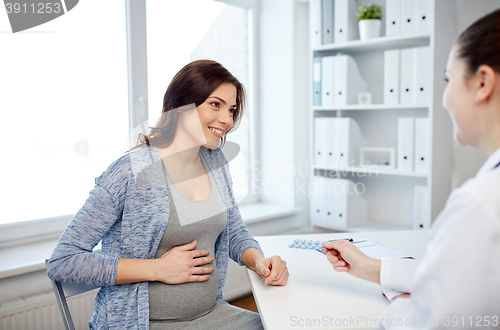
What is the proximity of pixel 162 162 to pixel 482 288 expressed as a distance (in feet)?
3.29

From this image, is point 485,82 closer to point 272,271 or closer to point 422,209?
point 272,271

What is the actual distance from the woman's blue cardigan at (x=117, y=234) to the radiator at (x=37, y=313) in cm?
58

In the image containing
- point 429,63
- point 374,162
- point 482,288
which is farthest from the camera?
point 374,162

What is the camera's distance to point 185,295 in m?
1.20

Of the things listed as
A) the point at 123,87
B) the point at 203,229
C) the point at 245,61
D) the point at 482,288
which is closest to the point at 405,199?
the point at 245,61

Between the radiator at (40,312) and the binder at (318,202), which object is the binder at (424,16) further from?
the radiator at (40,312)

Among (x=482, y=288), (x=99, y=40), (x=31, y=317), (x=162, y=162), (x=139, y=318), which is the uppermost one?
(x=99, y=40)

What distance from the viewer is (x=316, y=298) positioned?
1042 mm

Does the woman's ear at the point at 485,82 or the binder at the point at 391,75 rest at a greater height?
the binder at the point at 391,75

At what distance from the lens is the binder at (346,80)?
2381 millimetres

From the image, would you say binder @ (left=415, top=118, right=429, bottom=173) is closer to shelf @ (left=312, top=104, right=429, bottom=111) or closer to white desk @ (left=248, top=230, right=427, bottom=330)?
shelf @ (left=312, top=104, right=429, bottom=111)

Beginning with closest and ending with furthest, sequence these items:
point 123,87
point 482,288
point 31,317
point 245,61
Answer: point 482,288, point 31,317, point 123,87, point 245,61

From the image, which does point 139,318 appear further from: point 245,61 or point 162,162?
point 245,61

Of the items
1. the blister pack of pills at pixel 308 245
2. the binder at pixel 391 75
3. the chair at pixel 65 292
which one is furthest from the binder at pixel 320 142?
the chair at pixel 65 292
